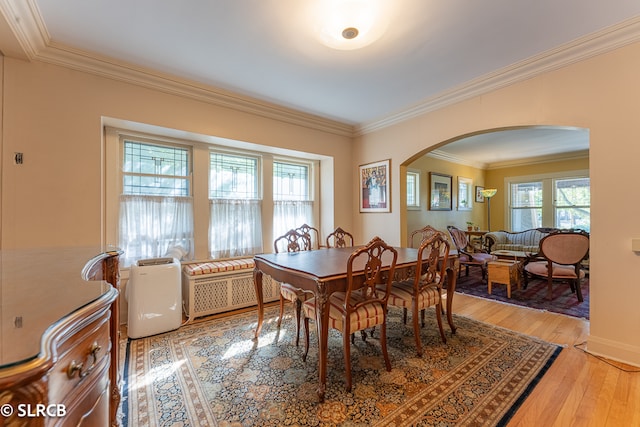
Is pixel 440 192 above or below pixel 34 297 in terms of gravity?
above

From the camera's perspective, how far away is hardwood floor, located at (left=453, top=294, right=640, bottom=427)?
155 centimetres

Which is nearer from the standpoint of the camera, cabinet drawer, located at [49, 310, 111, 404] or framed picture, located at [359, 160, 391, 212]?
cabinet drawer, located at [49, 310, 111, 404]

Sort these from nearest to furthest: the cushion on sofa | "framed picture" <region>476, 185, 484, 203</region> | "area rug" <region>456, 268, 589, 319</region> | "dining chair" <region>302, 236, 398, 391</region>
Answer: "dining chair" <region>302, 236, 398, 391</region>
the cushion on sofa
"area rug" <region>456, 268, 589, 319</region>
"framed picture" <region>476, 185, 484, 203</region>

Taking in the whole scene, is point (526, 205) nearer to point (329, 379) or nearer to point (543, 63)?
point (543, 63)

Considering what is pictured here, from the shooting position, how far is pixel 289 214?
4.29 m

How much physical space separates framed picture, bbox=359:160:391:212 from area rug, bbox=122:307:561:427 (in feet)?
6.51

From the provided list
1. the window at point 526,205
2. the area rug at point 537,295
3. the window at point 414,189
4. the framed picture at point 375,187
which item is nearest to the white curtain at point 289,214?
the framed picture at point 375,187

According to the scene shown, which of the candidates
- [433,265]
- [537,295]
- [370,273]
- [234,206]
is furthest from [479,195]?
[370,273]

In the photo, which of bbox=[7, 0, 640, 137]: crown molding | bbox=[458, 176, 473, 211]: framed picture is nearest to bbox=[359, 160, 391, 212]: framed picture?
bbox=[7, 0, 640, 137]: crown molding

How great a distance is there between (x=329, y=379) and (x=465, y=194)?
6.25 metres

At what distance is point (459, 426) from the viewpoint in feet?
4.91

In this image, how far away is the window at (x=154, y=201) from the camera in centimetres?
300

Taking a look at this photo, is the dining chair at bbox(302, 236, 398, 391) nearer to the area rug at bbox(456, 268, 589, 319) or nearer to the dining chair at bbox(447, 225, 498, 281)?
the area rug at bbox(456, 268, 589, 319)

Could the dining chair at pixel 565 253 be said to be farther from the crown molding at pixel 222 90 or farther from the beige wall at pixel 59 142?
the beige wall at pixel 59 142
